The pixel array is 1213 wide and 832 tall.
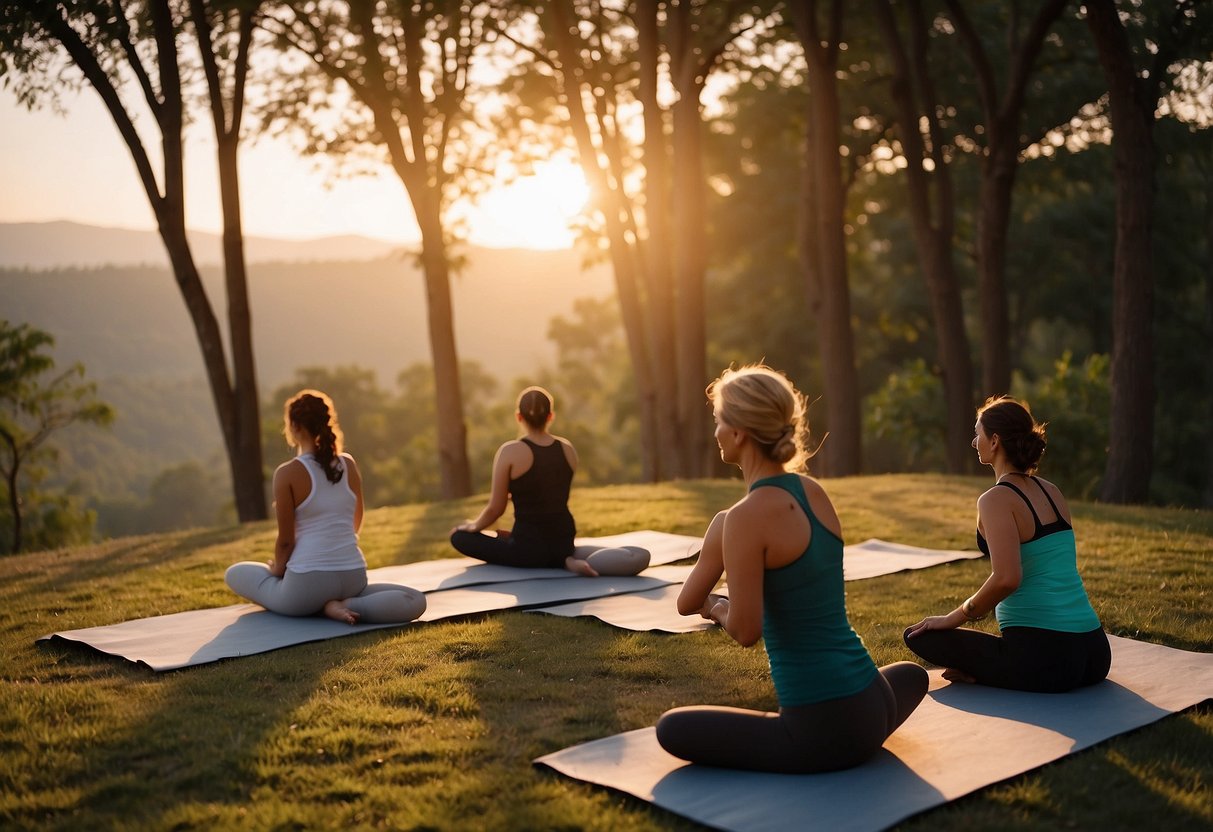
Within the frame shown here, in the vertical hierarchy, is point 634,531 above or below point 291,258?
below

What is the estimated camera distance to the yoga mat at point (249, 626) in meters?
5.52

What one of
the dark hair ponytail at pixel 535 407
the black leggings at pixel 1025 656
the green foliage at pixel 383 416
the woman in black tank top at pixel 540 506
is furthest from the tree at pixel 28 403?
the green foliage at pixel 383 416

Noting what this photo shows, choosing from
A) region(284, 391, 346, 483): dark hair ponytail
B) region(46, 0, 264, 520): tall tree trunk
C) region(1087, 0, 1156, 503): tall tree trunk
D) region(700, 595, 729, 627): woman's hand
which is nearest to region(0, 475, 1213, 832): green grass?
region(700, 595, 729, 627): woman's hand

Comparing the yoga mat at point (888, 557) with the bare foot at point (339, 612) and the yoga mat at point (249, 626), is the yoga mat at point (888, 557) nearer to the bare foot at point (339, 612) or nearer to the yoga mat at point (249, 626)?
the yoga mat at point (249, 626)

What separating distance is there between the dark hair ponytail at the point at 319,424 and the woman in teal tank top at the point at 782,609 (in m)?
3.06

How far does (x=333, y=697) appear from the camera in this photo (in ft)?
15.3

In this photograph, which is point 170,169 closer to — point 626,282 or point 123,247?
point 626,282

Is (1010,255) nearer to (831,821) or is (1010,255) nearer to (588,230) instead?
(588,230)

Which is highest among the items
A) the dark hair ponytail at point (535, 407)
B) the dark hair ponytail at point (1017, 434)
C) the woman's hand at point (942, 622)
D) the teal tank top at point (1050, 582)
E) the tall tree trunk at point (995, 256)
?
the tall tree trunk at point (995, 256)

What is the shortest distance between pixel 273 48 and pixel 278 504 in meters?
11.9

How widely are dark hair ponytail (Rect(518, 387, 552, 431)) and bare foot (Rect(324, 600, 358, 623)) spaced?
1859mm

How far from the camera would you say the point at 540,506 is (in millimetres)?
7684

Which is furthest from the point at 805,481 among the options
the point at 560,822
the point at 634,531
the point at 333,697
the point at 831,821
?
the point at 634,531

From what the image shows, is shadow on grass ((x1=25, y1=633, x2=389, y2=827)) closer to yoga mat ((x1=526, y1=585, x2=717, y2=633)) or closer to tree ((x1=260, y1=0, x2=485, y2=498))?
yoga mat ((x1=526, y1=585, x2=717, y2=633))
